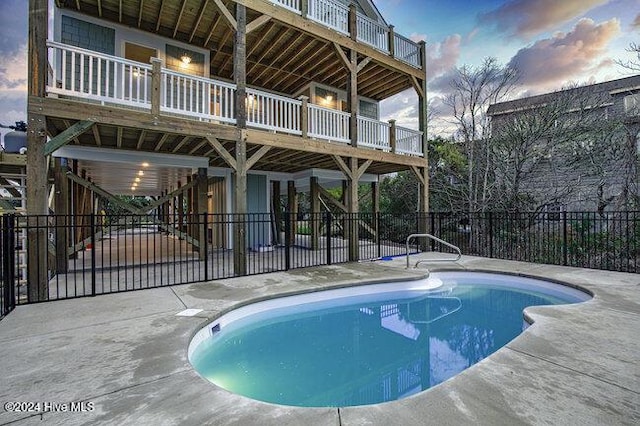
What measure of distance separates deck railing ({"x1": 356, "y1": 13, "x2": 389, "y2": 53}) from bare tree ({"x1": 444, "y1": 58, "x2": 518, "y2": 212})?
244 inches

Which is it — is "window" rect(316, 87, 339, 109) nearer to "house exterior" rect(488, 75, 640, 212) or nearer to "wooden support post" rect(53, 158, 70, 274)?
"house exterior" rect(488, 75, 640, 212)

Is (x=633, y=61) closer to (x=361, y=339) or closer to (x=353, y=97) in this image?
(x=353, y=97)

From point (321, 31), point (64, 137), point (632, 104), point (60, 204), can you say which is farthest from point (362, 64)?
point (632, 104)

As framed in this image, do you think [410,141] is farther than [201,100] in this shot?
Yes

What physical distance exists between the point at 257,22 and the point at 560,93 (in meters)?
13.4

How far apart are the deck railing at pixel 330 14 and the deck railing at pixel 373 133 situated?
283 cm

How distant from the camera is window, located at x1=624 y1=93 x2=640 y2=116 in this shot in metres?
12.5

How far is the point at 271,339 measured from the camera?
4.49 metres

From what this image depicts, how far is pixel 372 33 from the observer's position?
1033 cm

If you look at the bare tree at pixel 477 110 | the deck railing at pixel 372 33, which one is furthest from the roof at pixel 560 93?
the deck railing at pixel 372 33

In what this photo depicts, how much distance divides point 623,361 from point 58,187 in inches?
433

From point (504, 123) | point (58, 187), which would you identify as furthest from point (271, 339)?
point (504, 123)

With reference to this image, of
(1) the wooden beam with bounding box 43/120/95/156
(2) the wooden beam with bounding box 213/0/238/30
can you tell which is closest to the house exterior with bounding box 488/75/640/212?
(2) the wooden beam with bounding box 213/0/238/30

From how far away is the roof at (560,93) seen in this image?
13323 millimetres
